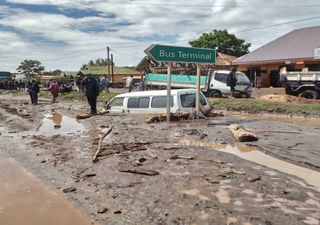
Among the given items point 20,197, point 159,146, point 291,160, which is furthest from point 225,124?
point 20,197

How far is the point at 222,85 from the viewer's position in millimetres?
24406

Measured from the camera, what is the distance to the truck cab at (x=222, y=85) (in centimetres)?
2425

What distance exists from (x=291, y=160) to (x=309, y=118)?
924cm

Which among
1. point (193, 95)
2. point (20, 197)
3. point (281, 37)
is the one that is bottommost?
point (20, 197)

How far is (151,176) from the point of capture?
22.1 feet

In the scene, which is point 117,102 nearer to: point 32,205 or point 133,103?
point 133,103

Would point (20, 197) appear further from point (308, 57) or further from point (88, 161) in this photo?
point (308, 57)

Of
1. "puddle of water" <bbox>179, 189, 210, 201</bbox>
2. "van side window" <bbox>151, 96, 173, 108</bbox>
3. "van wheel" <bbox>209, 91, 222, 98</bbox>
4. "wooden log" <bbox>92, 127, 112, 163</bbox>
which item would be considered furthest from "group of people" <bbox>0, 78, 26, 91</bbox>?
"puddle of water" <bbox>179, 189, 210, 201</bbox>

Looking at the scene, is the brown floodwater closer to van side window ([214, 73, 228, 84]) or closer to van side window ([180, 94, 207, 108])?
van side window ([180, 94, 207, 108])

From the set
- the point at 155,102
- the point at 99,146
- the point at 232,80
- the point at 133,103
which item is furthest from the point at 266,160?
the point at 232,80

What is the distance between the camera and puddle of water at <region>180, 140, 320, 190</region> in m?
6.72

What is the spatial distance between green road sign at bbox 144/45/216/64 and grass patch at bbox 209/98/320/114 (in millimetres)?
5537

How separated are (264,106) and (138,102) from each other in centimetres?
694

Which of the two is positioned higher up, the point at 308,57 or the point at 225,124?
the point at 308,57
